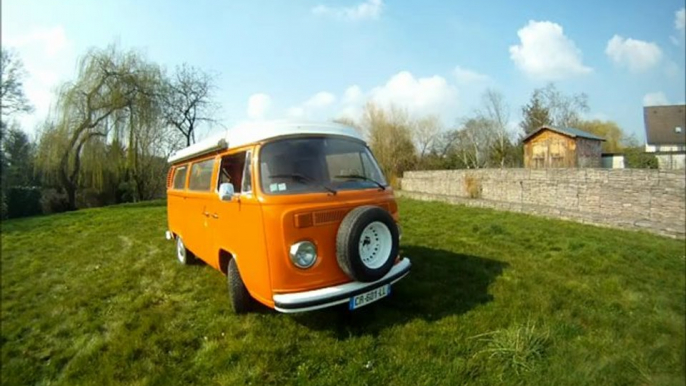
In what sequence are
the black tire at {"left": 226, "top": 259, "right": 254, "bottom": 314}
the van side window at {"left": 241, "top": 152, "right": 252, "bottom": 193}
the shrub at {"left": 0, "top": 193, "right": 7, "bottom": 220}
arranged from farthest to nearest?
the black tire at {"left": 226, "top": 259, "right": 254, "bottom": 314}, the van side window at {"left": 241, "top": 152, "right": 252, "bottom": 193}, the shrub at {"left": 0, "top": 193, "right": 7, "bottom": 220}

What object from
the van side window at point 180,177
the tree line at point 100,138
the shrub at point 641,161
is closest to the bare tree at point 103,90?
the tree line at point 100,138

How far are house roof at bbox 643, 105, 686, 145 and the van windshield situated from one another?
32453 mm

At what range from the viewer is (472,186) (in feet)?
60.6

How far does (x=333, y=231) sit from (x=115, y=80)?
57.5 feet

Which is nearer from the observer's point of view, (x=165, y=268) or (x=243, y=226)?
(x=243, y=226)

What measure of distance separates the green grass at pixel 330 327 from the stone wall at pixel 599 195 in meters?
5.41

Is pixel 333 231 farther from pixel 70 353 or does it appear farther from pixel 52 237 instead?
pixel 70 353

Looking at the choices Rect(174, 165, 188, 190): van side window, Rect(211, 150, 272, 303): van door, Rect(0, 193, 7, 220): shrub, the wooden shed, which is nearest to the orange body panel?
Rect(211, 150, 272, 303): van door

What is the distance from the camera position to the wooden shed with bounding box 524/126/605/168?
19.0 meters

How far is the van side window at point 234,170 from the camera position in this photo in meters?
4.00

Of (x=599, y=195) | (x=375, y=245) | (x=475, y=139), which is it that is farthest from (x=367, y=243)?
(x=475, y=139)

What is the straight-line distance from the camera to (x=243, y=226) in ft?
11.8

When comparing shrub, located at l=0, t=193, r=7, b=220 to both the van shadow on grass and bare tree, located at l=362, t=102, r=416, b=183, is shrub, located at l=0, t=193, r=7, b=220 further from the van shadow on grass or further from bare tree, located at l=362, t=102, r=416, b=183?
bare tree, located at l=362, t=102, r=416, b=183

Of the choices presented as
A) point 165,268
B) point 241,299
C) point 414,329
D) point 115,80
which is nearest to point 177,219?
point 165,268
